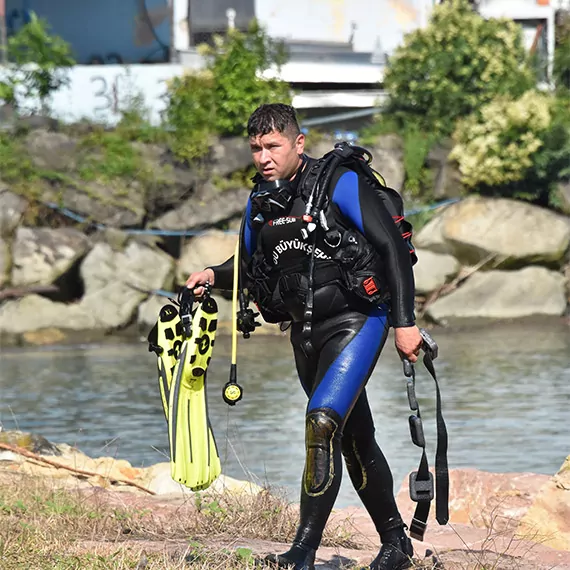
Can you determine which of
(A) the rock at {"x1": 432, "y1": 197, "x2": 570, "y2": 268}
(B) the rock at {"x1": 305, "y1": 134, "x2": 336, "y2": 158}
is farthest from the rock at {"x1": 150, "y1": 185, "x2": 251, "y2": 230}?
(A) the rock at {"x1": 432, "y1": 197, "x2": 570, "y2": 268}

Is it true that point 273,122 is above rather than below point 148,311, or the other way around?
above

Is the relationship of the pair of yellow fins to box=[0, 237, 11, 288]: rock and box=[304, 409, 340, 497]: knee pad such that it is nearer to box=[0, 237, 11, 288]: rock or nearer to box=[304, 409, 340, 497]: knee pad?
box=[304, 409, 340, 497]: knee pad

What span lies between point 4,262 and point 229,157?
4.38 m

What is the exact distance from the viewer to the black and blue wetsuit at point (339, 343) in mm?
5164

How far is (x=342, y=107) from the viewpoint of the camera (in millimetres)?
26141

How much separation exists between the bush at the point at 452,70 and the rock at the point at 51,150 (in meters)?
6.19

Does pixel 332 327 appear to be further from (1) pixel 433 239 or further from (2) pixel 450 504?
(1) pixel 433 239

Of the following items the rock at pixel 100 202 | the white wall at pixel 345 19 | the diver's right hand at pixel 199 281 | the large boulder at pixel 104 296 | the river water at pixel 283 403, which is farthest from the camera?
the white wall at pixel 345 19

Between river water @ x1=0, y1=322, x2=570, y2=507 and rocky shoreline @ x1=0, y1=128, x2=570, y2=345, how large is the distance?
1.00 meters

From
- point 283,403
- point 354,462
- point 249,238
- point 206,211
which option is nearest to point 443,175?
point 206,211

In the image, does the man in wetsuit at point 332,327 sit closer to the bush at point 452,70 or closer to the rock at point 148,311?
the rock at point 148,311

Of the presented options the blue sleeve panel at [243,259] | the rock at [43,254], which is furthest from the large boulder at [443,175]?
the blue sleeve panel at [243,259]

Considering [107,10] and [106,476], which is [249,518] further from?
[107,10]

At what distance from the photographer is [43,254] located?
68.9 feet
